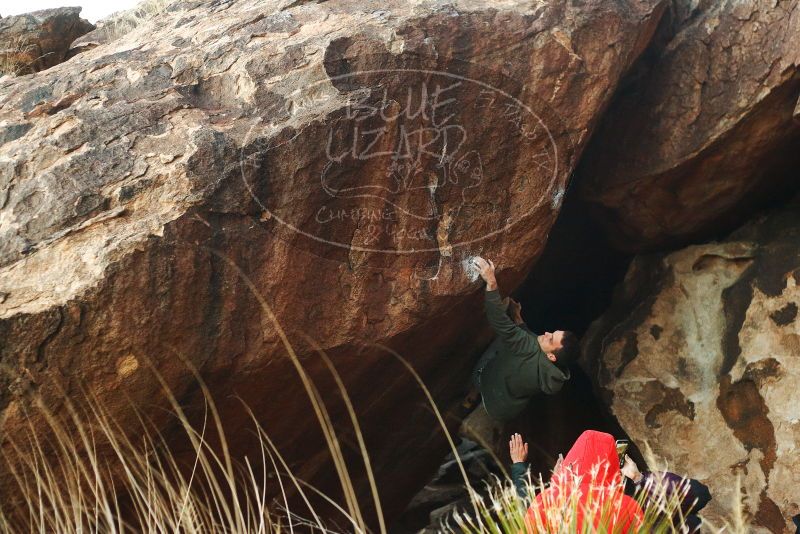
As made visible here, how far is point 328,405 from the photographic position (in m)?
3.70

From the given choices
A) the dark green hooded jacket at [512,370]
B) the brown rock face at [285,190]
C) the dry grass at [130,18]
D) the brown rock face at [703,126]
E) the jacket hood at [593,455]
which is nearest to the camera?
the jacket hood at [593,455]

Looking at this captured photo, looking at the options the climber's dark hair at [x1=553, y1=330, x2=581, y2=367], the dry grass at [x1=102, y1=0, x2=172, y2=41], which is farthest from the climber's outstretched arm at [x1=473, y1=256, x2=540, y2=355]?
the dry grass at [x1=102, y1=0, x2=172, y2=41]

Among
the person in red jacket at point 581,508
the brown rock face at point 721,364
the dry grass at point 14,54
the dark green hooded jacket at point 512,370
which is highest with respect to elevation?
the dry grass at point 14,54

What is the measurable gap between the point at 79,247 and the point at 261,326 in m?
0.74

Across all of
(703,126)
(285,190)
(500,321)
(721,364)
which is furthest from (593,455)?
(703,126)

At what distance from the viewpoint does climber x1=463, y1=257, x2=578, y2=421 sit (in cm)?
363

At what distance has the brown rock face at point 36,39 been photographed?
4.57m

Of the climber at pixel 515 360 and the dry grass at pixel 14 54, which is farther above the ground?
the dry grass at pixel 14 54

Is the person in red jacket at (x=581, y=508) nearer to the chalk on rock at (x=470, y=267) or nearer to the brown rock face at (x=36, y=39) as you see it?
the chalk on rock at (x=470, y=267)

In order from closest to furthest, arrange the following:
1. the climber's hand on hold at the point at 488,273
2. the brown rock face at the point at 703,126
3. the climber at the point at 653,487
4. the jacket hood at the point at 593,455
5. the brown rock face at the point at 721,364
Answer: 1. the jacket hood at the point at 593,455
2. the climber at the point at 653,487
3. the climber's hand on hold at the point at 488,273
4. the brown rock face at the point at 703,126
5. the brown rock face at the point at 721,364

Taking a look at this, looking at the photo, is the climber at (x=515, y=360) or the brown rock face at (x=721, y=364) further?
the brown rock face at (x=721, y=364)

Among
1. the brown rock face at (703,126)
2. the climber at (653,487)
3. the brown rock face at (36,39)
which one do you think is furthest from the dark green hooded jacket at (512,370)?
the brown rock face at (36,39)

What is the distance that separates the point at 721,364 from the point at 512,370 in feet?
4.25

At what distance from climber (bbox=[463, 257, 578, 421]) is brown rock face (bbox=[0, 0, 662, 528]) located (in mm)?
150
